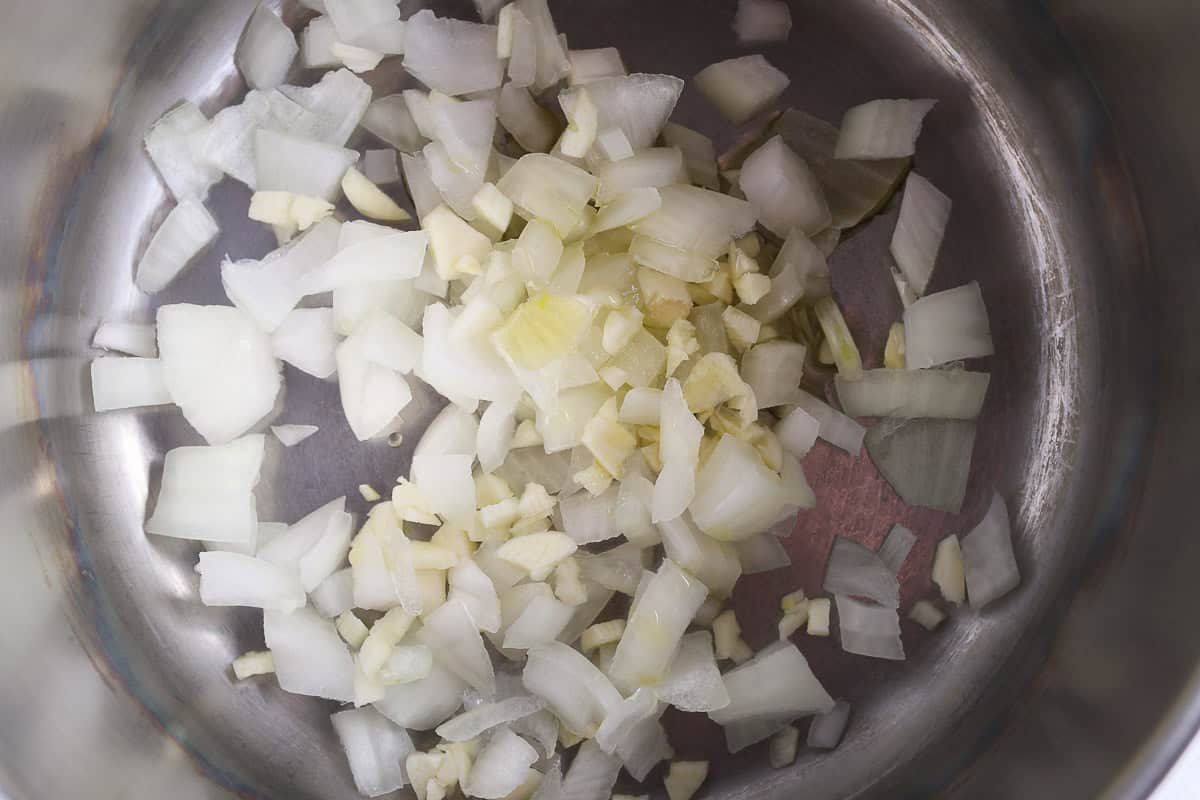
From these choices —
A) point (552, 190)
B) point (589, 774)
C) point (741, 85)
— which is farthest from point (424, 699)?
point (741, 85)

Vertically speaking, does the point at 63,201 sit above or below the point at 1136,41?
below

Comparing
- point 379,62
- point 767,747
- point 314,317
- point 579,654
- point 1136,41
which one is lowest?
point 767,747

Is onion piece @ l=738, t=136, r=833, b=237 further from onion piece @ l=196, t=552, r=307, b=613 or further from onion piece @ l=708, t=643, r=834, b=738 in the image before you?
onion piece @ l=196, t=552, r=307, b=613

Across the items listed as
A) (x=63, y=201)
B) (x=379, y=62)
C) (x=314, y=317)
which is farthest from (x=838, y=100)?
(x=63, y=201)

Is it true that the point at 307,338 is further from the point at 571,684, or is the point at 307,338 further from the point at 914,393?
the point at 914,393

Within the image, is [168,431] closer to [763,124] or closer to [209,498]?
[209,498]

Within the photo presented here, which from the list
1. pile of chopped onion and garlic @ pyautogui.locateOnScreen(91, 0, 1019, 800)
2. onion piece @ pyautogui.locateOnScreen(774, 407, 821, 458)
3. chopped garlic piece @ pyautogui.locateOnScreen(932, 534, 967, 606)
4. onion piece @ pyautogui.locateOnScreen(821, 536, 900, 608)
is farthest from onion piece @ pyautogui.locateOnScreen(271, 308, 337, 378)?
chopped garlic piece @ pyautogui.locateOnScreen(932, 534, 967, 606)
